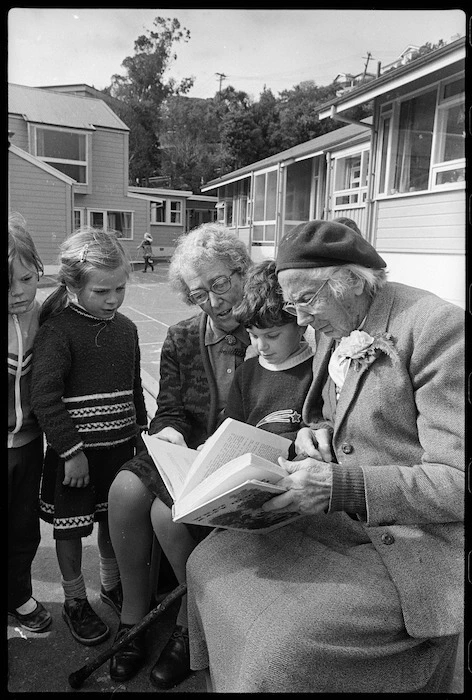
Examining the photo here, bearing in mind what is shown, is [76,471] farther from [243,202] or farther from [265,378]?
[243,202]

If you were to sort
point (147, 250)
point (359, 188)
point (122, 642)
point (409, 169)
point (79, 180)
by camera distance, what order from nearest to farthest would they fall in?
1. point (122, 642)
2. point (79, 180)
3. point (147, 250)
4. point (409, 169)
5. point (359, 188)

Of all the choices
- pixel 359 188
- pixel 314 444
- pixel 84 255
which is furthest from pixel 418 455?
pixel 359 188

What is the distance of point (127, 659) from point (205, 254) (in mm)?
1485

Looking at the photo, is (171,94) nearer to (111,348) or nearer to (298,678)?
(111,348)

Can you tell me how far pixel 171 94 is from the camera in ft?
5.87

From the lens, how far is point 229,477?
4.24 feet

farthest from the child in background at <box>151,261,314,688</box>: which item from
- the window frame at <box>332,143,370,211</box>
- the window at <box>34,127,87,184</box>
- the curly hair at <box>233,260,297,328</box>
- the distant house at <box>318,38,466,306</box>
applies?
the window frame at <box>332,143,370,211</box>

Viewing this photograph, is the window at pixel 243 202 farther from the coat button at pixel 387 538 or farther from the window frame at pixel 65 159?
the coat button at pixel 387 538

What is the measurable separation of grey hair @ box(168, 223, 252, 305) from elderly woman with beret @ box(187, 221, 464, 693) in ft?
1.93

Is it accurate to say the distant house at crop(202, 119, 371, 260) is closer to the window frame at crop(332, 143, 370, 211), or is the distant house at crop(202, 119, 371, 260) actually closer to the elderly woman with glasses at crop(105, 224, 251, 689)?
the elderly woman with glasses at crop(105, 224, 251, 689)

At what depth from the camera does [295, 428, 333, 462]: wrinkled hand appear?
163cm

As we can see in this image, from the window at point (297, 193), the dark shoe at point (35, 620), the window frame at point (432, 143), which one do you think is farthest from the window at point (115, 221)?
the window frame at point (432, 143)

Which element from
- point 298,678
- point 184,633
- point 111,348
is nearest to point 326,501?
point 298,678

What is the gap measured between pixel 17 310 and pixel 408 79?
5.91 m
